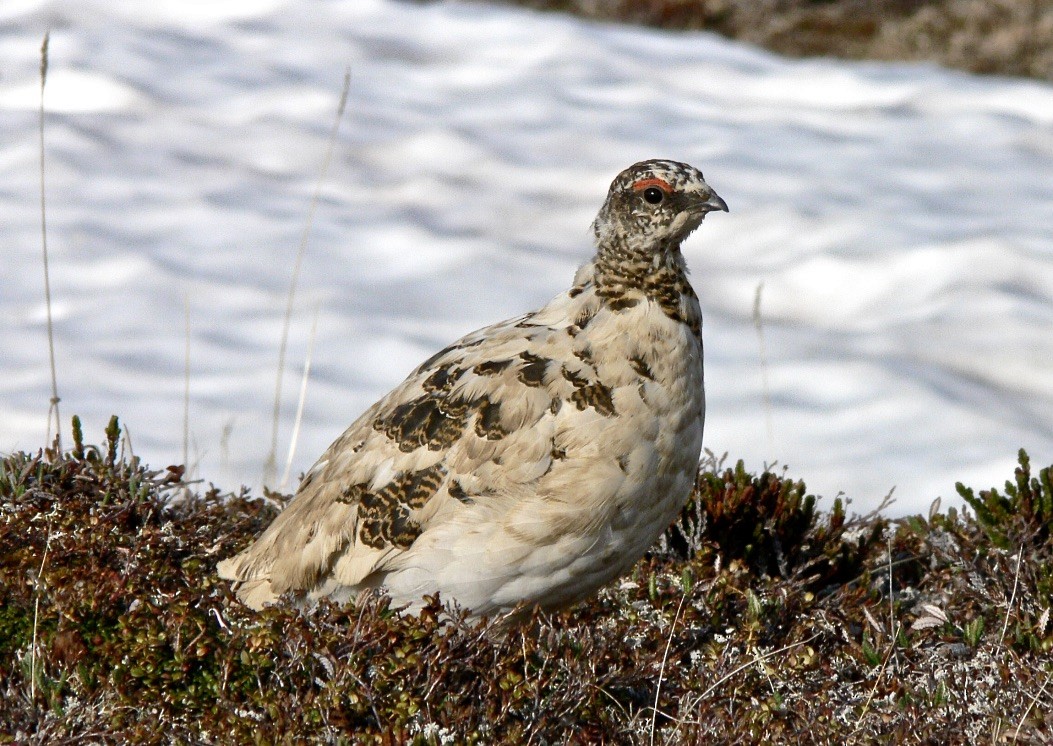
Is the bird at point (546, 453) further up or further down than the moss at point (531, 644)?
further up

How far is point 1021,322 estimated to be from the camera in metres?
8.80

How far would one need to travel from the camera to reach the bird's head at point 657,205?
3.93 m

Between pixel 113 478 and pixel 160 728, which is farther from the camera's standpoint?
pixel 113 478

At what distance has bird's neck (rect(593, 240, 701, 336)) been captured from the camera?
3945mm

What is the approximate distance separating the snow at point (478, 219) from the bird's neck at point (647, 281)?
7.78 feet

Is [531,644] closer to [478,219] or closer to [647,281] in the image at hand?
[647,281]

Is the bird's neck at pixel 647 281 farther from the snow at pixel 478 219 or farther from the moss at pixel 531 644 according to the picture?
the snow at pixel 478 219

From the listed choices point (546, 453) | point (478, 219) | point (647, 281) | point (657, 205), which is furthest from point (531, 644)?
point (478, 219)

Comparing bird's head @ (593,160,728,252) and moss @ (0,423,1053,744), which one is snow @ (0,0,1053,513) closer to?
moss @ (0,423,1053,744)

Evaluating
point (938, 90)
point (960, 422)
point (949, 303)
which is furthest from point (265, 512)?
point (938, 90)

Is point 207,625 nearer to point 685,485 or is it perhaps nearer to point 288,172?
point 685,485

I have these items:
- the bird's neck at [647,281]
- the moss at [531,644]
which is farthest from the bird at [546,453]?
the moss at [531,644]

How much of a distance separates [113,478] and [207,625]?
108 cm

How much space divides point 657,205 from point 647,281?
9.0 inches
